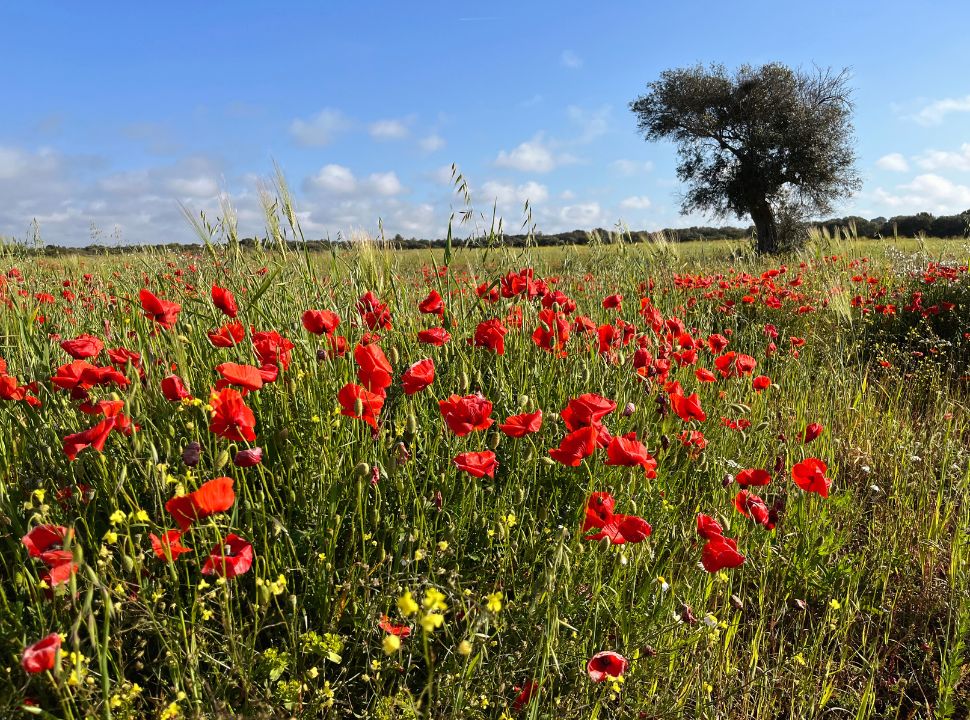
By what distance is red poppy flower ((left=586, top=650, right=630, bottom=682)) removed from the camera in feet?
4.27

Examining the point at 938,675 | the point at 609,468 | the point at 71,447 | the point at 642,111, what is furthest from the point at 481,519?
the point at 642,111

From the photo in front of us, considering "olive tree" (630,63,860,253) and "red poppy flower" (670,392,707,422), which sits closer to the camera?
"red poppy flower" (670,392,707,422)

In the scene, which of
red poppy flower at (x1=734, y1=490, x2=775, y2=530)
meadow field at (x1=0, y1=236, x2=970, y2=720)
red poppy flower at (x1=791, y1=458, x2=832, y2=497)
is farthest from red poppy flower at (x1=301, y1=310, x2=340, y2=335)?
red poppy flower at (x1=791, y1=458, x2=832, y2=497)

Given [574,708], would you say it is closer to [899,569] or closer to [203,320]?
[899,569]

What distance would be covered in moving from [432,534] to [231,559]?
54 cm

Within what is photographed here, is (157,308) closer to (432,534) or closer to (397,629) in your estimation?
(432,534)

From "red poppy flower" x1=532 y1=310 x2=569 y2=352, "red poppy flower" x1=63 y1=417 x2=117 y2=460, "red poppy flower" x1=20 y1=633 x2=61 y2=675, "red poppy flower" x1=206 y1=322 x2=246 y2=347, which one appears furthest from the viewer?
"red poppy flower" x1=532 y1=310 x2=569 y2=352

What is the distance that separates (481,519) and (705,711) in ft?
2.53

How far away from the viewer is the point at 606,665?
132 cm

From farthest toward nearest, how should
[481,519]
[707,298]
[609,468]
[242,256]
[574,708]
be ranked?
[707,298], [242,256], [609,468], [481,519], [574,708]

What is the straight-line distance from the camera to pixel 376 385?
1594 mm

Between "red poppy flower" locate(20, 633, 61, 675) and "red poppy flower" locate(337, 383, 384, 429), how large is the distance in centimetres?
65

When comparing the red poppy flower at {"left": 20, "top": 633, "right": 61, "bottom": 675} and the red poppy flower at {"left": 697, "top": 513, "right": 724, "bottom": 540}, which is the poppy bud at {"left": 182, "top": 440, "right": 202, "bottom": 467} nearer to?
the red poppy flower at {"left": 20, "top": 633, "right": 61, "bottom": 675}

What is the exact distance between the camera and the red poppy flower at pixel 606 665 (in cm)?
130
